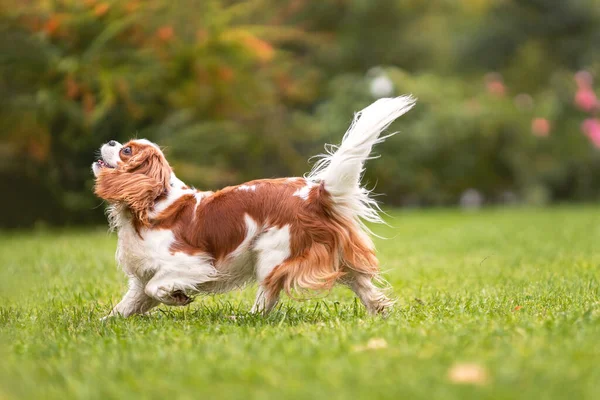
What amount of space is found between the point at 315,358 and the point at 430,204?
22659 mm

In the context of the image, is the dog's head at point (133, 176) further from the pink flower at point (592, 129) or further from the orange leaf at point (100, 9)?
the pink flower at point (592, 129)

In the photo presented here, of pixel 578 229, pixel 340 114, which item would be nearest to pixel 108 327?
pixel 578 229

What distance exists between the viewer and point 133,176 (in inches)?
199

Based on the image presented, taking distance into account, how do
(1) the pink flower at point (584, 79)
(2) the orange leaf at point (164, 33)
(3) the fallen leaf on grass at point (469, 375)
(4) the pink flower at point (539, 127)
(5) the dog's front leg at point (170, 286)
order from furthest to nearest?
1. (1) the pink flower at point (584, 79)
2. (4) the pink flower at point (539, 127)
3. (2) the orange leaf at point (164, 33)
4. (5) the dog's front leg at point (170, 286)
5. (3) the fallen leaf on grass at point (469, 375)

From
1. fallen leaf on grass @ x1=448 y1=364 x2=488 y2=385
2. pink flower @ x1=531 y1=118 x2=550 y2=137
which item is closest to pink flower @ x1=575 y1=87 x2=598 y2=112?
pink flower @ x1=531 y1=118 x2=550 y2=137

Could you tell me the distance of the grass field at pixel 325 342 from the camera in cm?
290

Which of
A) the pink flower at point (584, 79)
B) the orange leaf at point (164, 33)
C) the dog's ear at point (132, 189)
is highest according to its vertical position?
the orange leaf at point (164, 33)

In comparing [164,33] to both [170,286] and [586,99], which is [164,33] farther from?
[586,99]

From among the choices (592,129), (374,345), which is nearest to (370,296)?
(374,345)

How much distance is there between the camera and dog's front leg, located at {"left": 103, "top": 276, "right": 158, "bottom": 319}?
5102 mm

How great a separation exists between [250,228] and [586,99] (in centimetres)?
2067

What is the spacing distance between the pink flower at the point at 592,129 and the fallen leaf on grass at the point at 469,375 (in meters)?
21.8

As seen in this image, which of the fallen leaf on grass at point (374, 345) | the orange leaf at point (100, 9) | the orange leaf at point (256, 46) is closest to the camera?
the fallen leaf on grass at point (374, 345)

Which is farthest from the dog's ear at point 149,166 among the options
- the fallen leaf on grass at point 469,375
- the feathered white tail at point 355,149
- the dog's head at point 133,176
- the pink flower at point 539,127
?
the pink flower at point 539,127
